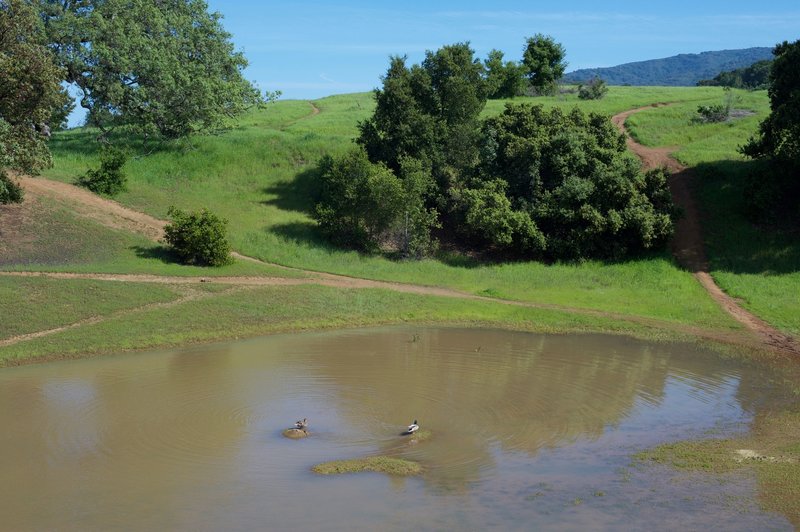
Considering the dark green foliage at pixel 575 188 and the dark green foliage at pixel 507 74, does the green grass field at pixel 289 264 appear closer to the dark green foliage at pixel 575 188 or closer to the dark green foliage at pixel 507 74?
the dark green foliage at pixel 575 188

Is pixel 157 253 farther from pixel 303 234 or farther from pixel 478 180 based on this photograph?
pixel 478 180

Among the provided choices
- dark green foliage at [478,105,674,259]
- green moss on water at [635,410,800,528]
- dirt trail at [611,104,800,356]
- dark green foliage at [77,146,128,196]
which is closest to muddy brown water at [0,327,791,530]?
green moss on water at [635,410,800,528]

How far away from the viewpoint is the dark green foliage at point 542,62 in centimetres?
8044

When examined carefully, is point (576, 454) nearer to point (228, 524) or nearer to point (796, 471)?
point (796, 471)

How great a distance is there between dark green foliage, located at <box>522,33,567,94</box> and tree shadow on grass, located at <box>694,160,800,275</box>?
38.4 m

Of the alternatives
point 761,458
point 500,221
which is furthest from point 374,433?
point 500,221

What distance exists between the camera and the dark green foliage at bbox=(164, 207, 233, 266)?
33.2 m

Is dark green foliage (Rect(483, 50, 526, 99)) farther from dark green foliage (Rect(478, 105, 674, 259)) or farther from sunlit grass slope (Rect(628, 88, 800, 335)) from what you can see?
dark green foliage (Rect(478, 105, 674, 259))

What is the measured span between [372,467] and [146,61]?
36.4m

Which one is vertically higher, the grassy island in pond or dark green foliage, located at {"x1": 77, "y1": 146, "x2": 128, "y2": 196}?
dark green foliage, located at {"x1": 77, "y1": 146, "x2": 128, "y2": 196}

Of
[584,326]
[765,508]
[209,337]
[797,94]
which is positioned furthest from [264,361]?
[797,94]

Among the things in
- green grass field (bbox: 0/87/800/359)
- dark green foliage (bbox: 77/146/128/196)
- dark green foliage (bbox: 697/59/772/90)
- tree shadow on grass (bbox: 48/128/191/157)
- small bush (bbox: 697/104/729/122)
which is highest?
dark green foliage (bbox: 697/59/772/90)

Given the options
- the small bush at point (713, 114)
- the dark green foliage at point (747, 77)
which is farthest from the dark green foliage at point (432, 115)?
the dark green foliage at point (747, 77)

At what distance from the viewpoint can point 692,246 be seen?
125 ft
